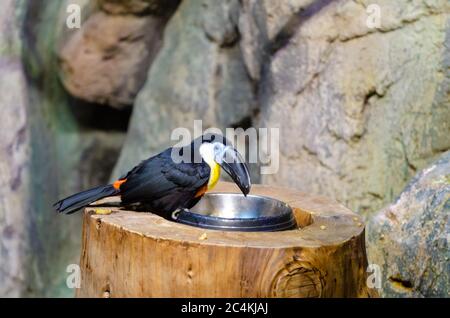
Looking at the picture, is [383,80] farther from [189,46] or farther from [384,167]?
[189,46]

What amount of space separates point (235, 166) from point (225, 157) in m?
0.07

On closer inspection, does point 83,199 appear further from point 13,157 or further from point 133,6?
point 133,6

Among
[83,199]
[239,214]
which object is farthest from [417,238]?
[83,199]

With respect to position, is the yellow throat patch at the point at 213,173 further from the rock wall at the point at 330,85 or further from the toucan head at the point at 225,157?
the rock wall at the point at 330,85

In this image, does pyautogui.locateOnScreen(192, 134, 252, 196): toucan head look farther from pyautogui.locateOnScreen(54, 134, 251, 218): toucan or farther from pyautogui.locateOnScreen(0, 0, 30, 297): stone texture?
pyautogui.locateOnScreen(0, 0, 30, 297): stone texture

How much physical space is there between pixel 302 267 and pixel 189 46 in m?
3.00

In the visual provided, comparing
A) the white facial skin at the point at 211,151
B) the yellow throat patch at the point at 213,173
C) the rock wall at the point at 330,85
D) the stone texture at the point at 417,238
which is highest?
the rock wall at the point at 330,85

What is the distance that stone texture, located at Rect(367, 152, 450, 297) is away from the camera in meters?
3.33

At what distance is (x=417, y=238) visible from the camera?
11.4 ft

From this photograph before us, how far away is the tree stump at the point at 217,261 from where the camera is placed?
276 centimetres

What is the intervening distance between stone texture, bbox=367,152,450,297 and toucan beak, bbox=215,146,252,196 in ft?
2.67

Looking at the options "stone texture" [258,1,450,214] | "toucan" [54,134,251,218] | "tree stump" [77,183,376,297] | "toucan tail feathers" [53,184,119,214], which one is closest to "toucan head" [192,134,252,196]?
"toucan" [54,134,251,218]

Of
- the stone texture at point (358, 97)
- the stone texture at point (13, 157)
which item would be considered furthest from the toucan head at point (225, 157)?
the stone texture at point (13, 157)

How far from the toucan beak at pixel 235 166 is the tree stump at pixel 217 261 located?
30 centimetres
